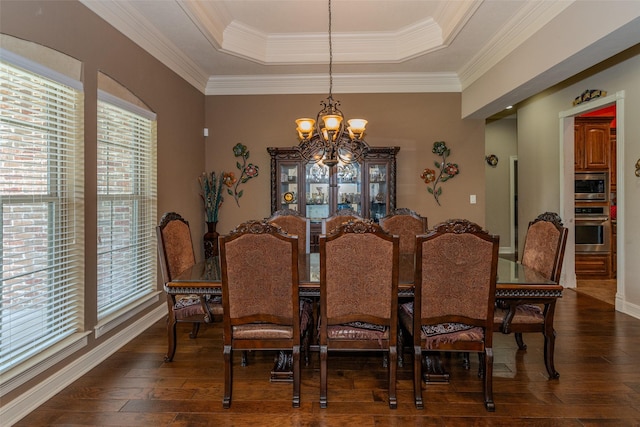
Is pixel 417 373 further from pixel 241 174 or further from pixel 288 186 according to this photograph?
pixel 241 174

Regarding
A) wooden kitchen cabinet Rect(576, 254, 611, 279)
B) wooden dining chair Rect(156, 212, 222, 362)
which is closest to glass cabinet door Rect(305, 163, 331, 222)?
wooden dining chair Rect(156, 212, 222, 362)

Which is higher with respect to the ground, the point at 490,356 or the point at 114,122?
the point at 114,122

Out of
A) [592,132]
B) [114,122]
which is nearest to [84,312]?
[114,122]

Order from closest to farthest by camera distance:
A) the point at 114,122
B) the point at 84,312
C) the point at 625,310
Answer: the point at 84,312
the point at 114,122
the point at 625,310

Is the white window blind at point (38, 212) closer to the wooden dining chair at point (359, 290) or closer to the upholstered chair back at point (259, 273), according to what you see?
the upholstered chair back at point (259, 273)

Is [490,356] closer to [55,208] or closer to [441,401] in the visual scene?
[441,401]

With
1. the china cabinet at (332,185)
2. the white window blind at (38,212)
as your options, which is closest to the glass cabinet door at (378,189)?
the china cabinet at (332,185)

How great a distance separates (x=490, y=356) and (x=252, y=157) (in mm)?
3874

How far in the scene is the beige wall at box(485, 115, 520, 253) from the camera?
759cm

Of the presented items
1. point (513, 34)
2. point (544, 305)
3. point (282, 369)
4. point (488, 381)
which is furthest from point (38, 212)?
point (513, 34)

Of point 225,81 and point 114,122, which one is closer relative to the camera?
point 114,122

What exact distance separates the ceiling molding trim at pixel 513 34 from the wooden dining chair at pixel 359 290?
2487mm

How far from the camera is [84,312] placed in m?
2.61

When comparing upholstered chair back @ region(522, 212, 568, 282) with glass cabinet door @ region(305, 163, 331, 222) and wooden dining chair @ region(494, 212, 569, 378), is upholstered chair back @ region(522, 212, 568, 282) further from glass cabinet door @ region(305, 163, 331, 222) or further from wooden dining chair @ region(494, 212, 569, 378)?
glass cabinet door @ region(305, 163, 331, 222)
